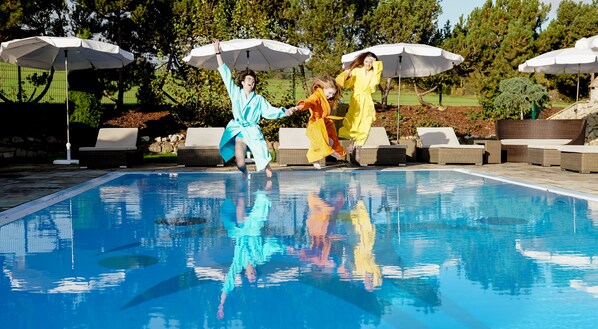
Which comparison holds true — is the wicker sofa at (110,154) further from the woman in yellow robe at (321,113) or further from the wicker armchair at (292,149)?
the woman in yellow robe at (321,113)

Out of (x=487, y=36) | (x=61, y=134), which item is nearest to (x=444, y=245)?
(x=61, y=134)

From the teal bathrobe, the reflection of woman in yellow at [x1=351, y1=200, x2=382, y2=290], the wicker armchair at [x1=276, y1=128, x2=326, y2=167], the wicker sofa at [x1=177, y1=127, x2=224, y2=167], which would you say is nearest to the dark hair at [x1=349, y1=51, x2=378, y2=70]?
the teal bathrobe

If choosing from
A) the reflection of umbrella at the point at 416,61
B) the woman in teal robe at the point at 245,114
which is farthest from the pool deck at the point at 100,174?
the reflection of umbrella at the point at 416,61

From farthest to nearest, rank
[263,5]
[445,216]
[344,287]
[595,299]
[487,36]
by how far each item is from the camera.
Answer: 1. [487,36]
2. [263,5]
3. [445,216]
4. [344,287]
5. [595,299]

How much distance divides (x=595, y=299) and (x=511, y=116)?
1684 centimetres

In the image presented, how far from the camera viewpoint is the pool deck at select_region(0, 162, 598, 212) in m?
8.48

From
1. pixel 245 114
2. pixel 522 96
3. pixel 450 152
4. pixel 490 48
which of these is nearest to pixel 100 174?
pixel 245 114

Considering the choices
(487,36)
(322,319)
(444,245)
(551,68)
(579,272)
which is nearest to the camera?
(322,319)

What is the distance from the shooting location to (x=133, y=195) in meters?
8.40

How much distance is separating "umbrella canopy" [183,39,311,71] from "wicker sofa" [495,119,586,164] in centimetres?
495

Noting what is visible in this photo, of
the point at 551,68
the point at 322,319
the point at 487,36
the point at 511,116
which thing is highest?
the point at 487,36

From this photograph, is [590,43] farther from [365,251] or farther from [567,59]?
[365,251]

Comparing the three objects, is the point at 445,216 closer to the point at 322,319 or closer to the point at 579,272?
the point at 579,272

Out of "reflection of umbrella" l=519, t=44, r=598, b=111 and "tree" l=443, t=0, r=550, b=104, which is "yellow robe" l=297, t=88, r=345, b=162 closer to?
"reflection of umbrella" l=519, t=44, r=598, b=111
